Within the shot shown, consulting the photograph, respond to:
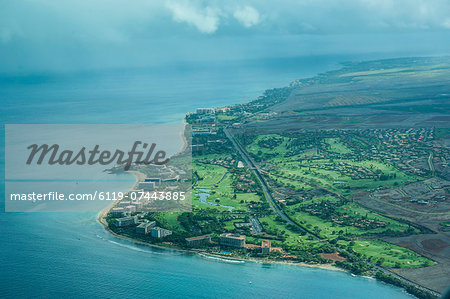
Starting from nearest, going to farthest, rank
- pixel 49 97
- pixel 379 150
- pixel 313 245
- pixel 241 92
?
pixel 313 245 < pixel 379 150 < pixel 49 97 < pixel 241 92

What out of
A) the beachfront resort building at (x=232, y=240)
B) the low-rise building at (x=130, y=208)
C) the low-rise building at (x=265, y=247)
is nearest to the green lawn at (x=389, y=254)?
the low-rise building at (x=265, y=247)

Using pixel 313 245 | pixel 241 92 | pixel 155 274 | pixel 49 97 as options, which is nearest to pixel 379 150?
pixel 313 245

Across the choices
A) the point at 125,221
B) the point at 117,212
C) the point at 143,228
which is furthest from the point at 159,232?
the point at 117,212

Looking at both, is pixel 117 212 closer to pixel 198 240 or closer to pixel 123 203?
pixel 123 203

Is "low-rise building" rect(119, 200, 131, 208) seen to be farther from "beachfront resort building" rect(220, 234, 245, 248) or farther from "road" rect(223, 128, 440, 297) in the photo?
"road" rect(223, 128, 440, 297)

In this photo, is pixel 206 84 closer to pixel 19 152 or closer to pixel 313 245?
pixel 19 152
